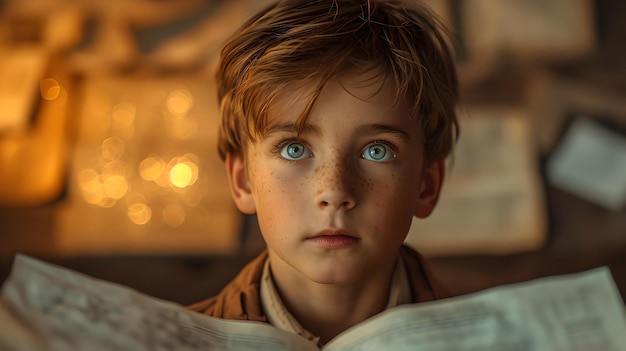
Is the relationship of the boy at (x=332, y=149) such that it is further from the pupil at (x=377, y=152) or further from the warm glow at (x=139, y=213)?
the warm glow at (x=139, y=213)

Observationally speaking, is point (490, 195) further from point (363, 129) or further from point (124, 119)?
point (363, 129)

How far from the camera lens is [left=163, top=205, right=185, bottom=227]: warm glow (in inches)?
41.6

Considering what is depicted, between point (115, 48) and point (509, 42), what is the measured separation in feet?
1.76

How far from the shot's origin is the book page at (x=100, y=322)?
33 centimetres

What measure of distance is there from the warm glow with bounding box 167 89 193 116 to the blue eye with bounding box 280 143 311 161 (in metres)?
0.70

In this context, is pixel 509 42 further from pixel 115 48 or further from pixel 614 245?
pixel 115 48

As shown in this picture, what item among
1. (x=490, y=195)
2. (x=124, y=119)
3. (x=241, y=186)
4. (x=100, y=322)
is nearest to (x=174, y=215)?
(x=124, y=119)

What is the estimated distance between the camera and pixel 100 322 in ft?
1.13

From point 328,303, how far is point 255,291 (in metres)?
0.04

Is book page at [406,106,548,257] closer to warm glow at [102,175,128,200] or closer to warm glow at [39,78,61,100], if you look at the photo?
warm glow at [102,175,128,200]

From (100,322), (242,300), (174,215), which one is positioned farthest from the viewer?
(174,215)

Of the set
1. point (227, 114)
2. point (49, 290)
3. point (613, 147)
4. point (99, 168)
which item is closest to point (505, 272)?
point (613, 147)

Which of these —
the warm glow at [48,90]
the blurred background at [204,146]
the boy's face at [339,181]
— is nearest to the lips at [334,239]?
the boy's face at [339,181]

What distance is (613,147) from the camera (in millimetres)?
1118
